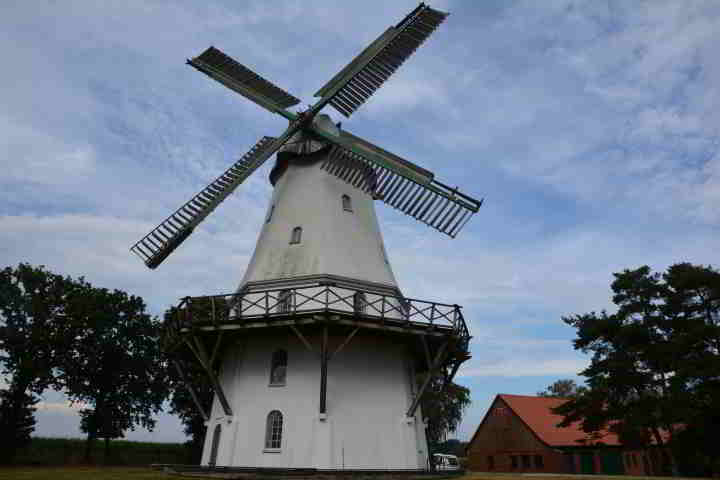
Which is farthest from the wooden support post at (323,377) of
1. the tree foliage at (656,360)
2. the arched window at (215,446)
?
the tree foliage at (656,360)

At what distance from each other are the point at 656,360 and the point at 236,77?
64.8ft

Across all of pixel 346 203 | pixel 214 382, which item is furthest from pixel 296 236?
pixel 214 382

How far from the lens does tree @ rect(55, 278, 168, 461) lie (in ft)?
99.2

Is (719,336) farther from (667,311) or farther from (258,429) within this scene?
(258,429)

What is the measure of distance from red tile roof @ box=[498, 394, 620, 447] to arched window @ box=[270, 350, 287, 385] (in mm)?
20409

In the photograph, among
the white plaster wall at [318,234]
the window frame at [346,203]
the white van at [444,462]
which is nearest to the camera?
the white plaster wall at [318,234]

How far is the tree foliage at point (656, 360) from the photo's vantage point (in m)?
19.2

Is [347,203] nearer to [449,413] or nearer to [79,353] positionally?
[79,353]

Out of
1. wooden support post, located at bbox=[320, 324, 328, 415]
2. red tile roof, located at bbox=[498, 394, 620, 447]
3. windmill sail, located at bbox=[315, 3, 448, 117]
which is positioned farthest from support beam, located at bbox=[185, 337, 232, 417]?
red tile roof, located at bbox=[498, 394, 620, 447]

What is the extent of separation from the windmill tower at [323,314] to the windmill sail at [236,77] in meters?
0.07

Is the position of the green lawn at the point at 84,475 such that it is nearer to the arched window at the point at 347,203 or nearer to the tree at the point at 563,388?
the arched window at the point at 347,203

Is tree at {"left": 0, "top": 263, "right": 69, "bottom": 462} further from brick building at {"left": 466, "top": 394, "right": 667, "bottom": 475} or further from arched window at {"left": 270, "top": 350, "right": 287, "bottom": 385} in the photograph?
brick building at {"left": 466, "top": 394, "right": 667, "bottom": 475}

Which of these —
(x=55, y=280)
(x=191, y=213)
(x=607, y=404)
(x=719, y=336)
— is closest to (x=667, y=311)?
(x=719, y=336)

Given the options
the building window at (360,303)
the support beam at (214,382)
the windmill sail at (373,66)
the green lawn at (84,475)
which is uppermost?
the windmill sail at (373,66)
